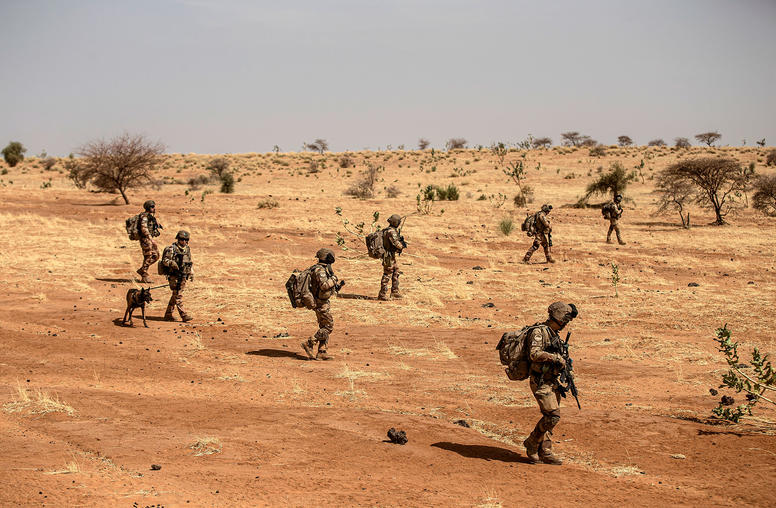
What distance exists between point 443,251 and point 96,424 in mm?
17383

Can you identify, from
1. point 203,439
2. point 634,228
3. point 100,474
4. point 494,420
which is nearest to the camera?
point 100,474

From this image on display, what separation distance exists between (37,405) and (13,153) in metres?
62.6

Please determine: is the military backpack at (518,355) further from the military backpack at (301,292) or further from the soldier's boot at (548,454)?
the military backpack at (301,292)

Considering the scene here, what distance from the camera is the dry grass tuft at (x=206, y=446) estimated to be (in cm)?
739

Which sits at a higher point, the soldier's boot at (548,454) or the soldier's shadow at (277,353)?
the soldier's boot at (548,454)

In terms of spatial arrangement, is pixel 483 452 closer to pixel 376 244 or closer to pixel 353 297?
pixel 376 244

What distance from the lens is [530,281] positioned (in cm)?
1942

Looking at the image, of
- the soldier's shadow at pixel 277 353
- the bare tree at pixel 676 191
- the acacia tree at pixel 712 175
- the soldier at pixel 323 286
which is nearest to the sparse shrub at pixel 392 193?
the bare tree at pixel 676 191

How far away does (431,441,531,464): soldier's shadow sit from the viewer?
7.63 meters

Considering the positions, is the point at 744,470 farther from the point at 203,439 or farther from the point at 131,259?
the point at 131,259

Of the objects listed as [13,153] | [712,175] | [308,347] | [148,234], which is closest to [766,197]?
[712,175]

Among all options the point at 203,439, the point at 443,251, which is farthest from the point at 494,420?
the point at 443,251

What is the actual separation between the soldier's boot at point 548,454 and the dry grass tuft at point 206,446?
3452 millimetres

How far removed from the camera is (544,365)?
7.21 m
